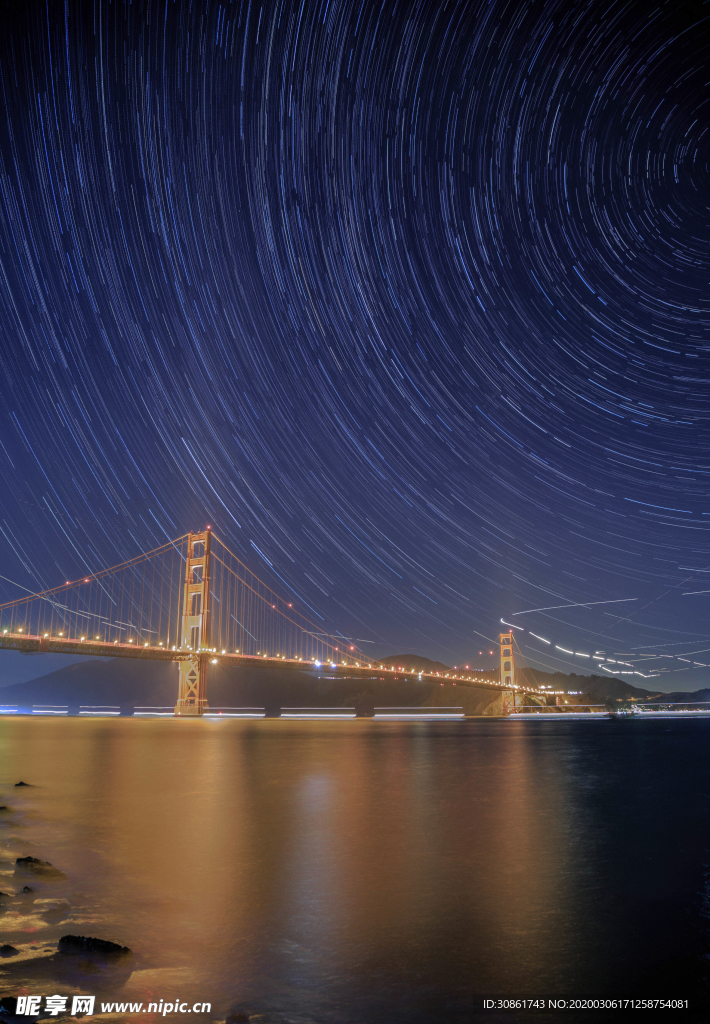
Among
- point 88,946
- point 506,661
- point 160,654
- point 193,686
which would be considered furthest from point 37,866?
point 506,661

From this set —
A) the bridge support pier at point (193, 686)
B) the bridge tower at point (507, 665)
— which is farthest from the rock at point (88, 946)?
the bridge tower at point (507, 665)

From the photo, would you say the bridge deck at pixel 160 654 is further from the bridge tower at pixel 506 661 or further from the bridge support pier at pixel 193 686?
the bridge tower at pixel 506 661

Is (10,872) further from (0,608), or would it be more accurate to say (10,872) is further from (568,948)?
(0,608)

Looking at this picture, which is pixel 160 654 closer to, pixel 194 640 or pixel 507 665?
pixel 194 640

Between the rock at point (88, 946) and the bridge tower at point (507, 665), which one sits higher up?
the bridge tower at point (507, 665)

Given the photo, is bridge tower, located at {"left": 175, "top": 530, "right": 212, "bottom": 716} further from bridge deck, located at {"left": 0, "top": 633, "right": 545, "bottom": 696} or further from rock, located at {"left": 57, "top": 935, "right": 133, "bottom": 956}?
rock, located at {"left": 57, "top": 935, "right": 133, "bottom": 956}
